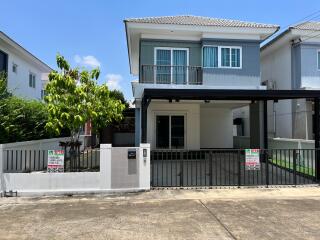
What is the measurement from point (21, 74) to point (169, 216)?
56.8 ft

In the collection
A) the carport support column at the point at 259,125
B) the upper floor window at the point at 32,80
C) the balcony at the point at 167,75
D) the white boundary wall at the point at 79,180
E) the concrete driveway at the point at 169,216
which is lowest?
the concrete driveway at the point at 169,216

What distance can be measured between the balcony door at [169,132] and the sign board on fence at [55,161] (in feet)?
29.9

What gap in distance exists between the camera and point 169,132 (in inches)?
712

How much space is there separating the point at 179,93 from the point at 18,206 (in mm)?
6382

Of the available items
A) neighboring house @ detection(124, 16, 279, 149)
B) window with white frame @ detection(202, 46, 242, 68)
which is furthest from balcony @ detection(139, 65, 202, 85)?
window with white frame @ detection(202, 46, 242, 68)

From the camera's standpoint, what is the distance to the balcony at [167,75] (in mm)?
16406

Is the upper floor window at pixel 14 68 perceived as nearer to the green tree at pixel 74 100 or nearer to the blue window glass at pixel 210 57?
the green tree at pixel 74 100

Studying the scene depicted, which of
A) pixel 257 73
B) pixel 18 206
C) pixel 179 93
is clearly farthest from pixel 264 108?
pixel 18 206

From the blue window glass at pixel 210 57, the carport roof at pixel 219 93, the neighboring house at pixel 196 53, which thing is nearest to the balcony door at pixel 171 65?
the neighboring house at pixel 196 53

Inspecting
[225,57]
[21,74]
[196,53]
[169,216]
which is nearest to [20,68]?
[21,74]

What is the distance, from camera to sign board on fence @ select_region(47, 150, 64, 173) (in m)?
9.33

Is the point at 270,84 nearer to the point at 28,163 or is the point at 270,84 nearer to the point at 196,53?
the point at 196,53

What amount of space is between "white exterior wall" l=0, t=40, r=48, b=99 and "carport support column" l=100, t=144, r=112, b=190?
31.9 ft

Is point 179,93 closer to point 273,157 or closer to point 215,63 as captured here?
point 273,157
